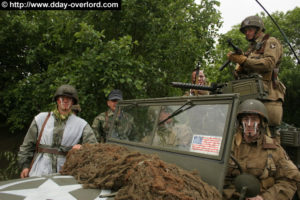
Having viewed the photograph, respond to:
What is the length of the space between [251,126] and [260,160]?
0.33 metres

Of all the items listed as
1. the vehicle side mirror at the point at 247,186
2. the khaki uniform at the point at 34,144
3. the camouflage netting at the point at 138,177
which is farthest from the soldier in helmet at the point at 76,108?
the vehicle side mirror at the point at 247,186

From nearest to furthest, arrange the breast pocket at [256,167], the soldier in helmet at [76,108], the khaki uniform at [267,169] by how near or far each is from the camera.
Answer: the khaki uniform at [267,169], the breast pocket at [256,167], the soldier in helmet at [76,108]

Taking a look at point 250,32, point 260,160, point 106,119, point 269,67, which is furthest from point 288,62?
point 260,160

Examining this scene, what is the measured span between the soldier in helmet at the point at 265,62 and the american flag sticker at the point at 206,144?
1432mm

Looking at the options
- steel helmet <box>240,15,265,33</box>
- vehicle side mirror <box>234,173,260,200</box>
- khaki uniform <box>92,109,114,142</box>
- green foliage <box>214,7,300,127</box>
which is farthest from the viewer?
green foliage <box>214,7,300,127</box>

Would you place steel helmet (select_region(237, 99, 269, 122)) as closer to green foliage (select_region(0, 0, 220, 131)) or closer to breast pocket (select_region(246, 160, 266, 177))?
breast pocket (select_region(246, 160, 266, 177))

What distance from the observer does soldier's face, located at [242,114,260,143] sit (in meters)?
2.61

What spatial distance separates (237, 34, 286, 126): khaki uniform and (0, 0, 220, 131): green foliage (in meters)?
1.99

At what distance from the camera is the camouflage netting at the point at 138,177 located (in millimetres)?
1576

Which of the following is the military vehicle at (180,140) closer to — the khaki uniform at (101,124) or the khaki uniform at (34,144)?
the khaki uniform at (34,144)

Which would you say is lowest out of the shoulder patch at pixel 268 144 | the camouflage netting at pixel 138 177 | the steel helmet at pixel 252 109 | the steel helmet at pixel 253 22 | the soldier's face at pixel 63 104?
the camouflage netting at pixel 138 177

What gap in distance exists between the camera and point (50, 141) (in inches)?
118

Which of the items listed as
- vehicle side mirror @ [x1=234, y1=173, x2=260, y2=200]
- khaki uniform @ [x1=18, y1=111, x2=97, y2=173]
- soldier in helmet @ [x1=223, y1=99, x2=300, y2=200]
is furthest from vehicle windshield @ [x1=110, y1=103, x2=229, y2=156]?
khaki uniform @ [x1=18, y1=111, x2=97, y2=173]

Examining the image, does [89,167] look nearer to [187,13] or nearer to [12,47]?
[187,13]
